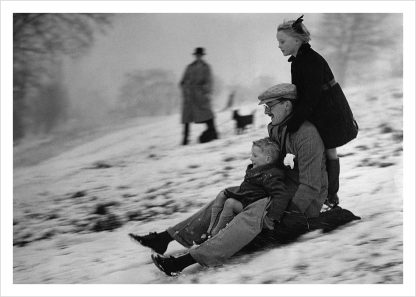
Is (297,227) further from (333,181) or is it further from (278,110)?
(278,110)

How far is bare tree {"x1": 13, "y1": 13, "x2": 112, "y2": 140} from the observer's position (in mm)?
4121

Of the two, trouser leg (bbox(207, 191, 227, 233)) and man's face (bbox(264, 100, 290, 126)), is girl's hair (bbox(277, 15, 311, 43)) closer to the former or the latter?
man's face (bbox(264, 100, 290, 126))

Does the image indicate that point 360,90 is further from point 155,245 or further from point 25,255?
point 25,255

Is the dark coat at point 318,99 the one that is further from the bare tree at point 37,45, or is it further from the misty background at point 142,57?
the bare tree at point 37,45

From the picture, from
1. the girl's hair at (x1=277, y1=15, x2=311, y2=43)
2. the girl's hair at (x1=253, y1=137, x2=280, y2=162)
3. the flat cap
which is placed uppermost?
the girl's hair at (x1=277, y1=15, x2=311, y2=43)

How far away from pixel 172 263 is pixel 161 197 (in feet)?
1.88

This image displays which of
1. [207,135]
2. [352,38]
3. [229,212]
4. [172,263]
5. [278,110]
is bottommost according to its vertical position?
[172,263]

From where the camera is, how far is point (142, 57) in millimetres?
4133

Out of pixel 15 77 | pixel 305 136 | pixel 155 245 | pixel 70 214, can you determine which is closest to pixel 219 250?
pixel 155 245

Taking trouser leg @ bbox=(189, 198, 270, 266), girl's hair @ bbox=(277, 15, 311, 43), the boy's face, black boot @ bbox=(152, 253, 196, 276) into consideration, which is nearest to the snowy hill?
black boot @ bbox=(152, 253, 196, 276)

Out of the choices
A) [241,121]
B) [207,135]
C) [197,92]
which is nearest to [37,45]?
[197,92]

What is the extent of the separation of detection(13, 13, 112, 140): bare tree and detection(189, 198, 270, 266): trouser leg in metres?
1.50

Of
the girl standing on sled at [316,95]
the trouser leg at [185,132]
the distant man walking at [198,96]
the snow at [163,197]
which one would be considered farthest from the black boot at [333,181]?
the trouser leg at [185,132]

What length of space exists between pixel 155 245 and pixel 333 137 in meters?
1.26
